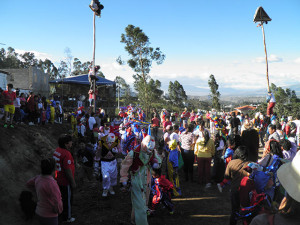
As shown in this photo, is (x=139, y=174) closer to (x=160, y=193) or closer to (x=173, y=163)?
(x=160, y=193)

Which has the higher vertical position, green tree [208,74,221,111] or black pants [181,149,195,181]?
green tree [208,74,221,111]

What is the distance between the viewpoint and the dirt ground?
4.57 m

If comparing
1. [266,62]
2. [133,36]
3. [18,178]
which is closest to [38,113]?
[18,178]

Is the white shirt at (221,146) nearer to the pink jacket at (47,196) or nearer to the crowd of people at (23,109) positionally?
the pink jacket at (47,196)

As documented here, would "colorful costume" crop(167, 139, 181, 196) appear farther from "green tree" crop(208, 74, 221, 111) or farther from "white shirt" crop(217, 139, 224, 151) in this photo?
"green tree" crop(208, 74, 221, 111)

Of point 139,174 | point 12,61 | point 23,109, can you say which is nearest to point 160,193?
point 139,174

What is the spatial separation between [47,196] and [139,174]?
1.53 meters

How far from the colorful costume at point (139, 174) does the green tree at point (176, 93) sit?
35.7 meters

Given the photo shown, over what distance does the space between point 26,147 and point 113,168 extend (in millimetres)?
3202

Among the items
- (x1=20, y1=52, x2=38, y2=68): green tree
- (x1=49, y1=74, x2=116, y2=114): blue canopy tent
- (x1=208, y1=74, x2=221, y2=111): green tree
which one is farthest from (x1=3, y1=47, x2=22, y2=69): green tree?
(x1=208, y1=74, x2=221, y2=111): green tree

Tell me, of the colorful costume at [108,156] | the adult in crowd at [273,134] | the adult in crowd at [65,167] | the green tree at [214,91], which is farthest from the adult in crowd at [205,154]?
the green tree at [214,91]

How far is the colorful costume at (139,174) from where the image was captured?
12.4ft

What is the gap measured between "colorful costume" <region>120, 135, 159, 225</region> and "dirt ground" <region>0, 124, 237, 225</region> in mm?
902

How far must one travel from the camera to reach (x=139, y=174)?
394 cm
